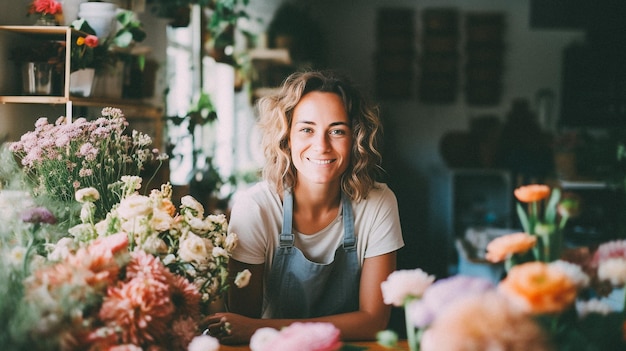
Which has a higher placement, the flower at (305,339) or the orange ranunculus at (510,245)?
the orange ranunculus at (510,245)

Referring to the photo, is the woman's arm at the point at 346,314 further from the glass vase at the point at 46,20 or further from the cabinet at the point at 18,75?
the glass vase at the point at 46,20

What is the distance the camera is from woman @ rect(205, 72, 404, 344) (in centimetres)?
177

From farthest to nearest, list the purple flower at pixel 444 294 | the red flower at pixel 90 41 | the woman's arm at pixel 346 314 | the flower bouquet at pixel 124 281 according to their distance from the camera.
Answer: the red flower at pixel 90 41, the woman's arm at pixel 346 314, the flower bouquet at pixel 124 281, the purple flower at pixel 444 294

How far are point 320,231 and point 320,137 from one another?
28 centimetres

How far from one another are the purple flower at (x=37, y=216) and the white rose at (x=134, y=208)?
12 centimetres

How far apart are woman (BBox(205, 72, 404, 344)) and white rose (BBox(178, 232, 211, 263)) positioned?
0.56m

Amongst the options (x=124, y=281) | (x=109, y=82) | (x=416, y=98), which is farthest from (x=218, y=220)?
(x=416, y=98)

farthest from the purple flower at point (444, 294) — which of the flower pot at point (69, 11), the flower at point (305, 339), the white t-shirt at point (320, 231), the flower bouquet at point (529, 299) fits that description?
the flower pot at point (69, 11)

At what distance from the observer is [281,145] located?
191 cm

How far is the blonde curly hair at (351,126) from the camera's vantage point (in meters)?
1.87

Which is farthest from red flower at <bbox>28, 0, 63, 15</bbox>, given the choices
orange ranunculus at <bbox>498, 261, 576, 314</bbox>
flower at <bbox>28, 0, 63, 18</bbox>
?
orange ranunculus at <bbox>498, 261, 576, 314</bbox>

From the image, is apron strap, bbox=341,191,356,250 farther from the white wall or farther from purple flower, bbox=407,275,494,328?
the white wall

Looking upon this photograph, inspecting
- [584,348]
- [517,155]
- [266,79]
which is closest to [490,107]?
[517,155]

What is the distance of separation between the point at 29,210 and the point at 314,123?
90 centimetres
